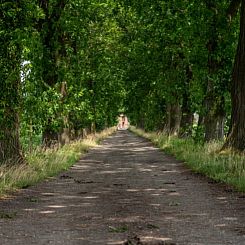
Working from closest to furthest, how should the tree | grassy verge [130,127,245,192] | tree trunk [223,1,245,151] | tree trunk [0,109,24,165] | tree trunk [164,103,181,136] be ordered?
the tree < grassy verge [130,127,245,192] < tree trunk [0,109,24,165] < tree trunk [223,1,245,151] < tree trunk [164,103,181,136]

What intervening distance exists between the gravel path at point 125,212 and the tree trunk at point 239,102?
2473mm

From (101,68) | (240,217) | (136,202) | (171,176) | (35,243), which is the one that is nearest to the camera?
(35,243)

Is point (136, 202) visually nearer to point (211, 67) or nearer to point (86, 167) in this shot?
point (86, 167)

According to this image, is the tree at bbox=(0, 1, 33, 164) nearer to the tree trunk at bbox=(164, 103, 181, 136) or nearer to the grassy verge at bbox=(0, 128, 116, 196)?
the grassy verge at bbox=(0, 128, 116, 196)

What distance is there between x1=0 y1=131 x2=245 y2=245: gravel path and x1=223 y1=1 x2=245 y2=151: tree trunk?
8.11 ft

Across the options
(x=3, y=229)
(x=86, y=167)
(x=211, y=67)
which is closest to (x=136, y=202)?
(x=3, y=229)

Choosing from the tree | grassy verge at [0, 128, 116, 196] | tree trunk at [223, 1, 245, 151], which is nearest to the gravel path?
grassy verge at [0, 128, 116, 196]

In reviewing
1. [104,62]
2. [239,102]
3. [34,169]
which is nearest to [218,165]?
[239,102]

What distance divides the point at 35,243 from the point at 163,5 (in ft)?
54.9

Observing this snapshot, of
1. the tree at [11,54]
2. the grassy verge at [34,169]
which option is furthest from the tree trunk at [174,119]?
the tree at [11,54]

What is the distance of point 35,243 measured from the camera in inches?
257

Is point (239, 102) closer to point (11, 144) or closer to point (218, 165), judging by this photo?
point (218, 165)

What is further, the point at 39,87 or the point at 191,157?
the point at 191,157

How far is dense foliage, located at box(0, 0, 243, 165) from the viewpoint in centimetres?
1297
